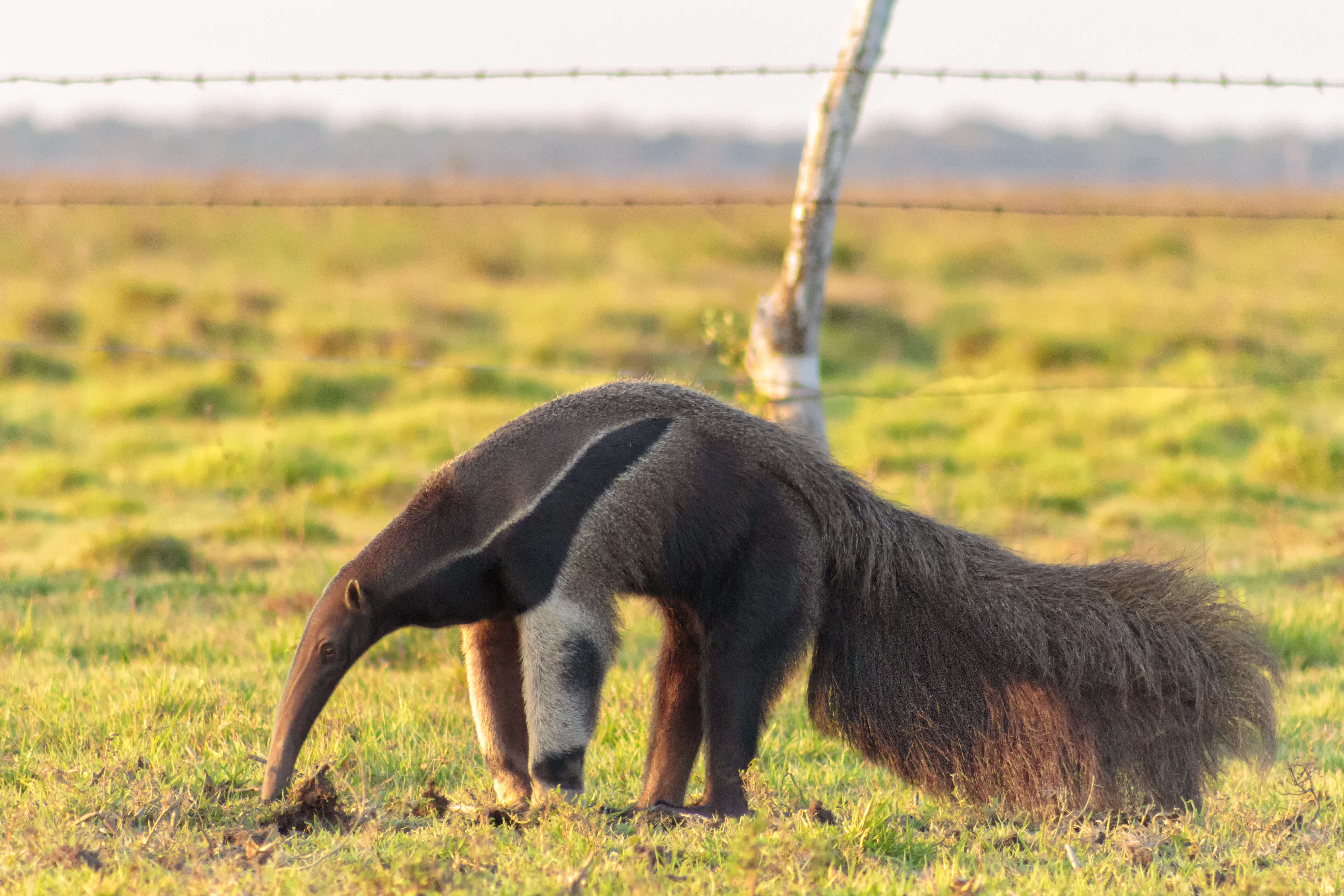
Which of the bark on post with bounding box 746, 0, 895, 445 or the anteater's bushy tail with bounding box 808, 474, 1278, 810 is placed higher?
the bark on post with bounding box 746, 0, 895, 445

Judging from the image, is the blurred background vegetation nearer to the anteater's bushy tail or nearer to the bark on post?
the bark on post

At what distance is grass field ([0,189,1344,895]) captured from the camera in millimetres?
4141

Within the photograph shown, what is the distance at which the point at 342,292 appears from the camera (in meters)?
24.3

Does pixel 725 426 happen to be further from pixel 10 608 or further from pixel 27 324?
pixel 27 324

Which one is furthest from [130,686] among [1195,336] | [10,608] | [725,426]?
[1195,336]

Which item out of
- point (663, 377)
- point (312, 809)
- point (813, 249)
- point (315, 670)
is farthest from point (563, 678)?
point (813, 249)

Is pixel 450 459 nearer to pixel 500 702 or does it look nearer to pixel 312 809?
pixel 500 702

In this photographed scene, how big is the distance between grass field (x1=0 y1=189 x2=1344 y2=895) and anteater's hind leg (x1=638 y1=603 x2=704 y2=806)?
0.74 feet

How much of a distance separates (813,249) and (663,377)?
2110 millimetres

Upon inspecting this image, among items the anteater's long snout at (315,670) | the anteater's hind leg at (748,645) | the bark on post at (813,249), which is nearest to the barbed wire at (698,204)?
the bark on post at (813,249)

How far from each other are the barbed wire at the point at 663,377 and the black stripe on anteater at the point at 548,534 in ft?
2.47

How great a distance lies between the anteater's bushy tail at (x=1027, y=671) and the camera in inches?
179

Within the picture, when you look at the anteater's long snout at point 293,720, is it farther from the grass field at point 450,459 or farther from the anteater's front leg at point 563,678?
the anteater's front leg at point 563,678

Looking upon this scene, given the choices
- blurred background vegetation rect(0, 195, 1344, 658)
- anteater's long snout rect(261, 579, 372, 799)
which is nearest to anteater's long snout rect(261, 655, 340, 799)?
anteater's long snout rect(261, 579, 372, 799)
